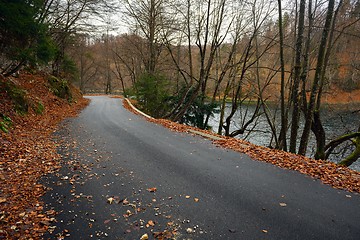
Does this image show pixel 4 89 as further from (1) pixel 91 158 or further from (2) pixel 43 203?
(2) pixel 43 203

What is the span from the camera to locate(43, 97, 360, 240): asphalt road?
295cm

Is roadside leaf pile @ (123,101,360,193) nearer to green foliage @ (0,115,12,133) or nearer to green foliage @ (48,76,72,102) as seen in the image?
green foliage @ (0,115,12,133)

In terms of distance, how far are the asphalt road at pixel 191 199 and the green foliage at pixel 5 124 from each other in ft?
7.05

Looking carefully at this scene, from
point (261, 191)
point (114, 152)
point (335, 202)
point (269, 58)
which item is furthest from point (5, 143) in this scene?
point (269, 58)

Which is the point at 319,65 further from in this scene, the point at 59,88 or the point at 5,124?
the point at 59,88

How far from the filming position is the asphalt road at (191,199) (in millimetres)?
2951

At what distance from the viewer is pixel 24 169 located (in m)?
4.68

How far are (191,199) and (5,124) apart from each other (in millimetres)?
6436

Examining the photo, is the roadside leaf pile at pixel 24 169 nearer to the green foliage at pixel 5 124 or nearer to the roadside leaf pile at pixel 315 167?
the green foliage at pixel 5 124

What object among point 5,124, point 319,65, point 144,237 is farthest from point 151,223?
point 319,65

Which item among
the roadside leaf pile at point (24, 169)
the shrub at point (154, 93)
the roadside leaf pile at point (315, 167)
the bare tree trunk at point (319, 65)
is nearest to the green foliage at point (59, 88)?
the shrub at point (154, 93)

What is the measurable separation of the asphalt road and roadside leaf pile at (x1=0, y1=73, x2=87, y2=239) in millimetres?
231

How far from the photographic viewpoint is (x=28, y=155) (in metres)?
5.40

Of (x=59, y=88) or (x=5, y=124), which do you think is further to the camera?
(x=59, y=88)
